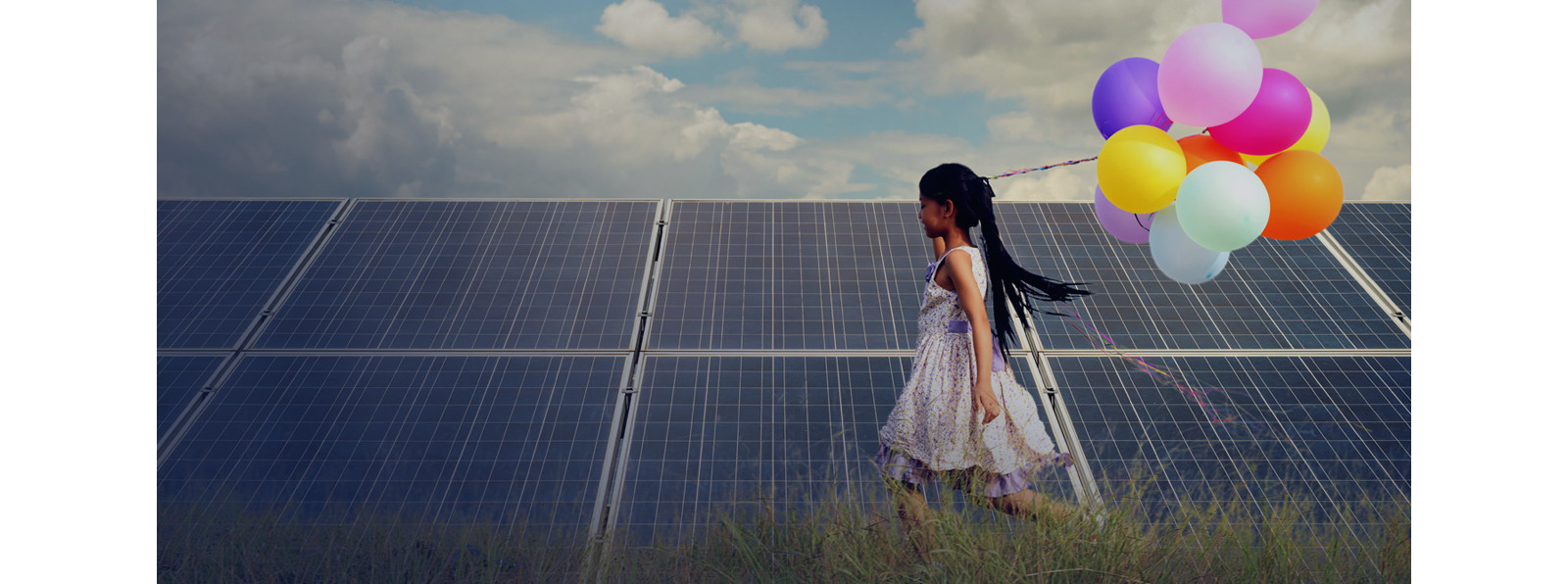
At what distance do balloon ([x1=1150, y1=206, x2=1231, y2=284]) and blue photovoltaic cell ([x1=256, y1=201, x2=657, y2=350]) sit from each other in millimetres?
2673

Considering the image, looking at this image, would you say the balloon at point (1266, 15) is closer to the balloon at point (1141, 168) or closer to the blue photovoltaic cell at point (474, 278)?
the balloon at point (1141, 168)

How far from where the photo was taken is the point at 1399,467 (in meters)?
3.71

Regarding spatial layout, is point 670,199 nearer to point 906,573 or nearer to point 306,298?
point 306,298

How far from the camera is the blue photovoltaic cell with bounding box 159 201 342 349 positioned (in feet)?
15.0

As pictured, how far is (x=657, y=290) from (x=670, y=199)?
3.51 feet

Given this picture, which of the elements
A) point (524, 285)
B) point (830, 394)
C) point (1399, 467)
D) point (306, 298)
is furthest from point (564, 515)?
point (1399, 467)

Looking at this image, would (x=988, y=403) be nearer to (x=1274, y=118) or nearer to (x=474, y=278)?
(x=1274, y=118)

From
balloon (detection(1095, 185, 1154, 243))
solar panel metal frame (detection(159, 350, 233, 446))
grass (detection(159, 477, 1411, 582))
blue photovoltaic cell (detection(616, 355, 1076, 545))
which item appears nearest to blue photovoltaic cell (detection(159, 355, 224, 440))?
solar panel metal frame (detection(159, 350, 233, 446))

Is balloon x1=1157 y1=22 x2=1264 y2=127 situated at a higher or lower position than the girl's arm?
higher

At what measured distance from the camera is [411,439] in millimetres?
3783

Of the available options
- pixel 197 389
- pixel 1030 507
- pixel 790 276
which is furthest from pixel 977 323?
pixel 197 389

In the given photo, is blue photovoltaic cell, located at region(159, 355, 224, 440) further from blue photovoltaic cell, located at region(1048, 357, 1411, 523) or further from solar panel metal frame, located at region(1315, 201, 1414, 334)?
solar panel metal frame, located at region(1315, 201, 1414, 334)

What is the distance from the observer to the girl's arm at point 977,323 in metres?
2.80

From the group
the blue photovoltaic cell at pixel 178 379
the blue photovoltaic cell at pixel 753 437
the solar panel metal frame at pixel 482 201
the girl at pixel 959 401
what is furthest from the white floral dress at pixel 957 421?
the blue photovoltaic cell at pixel 178 379
